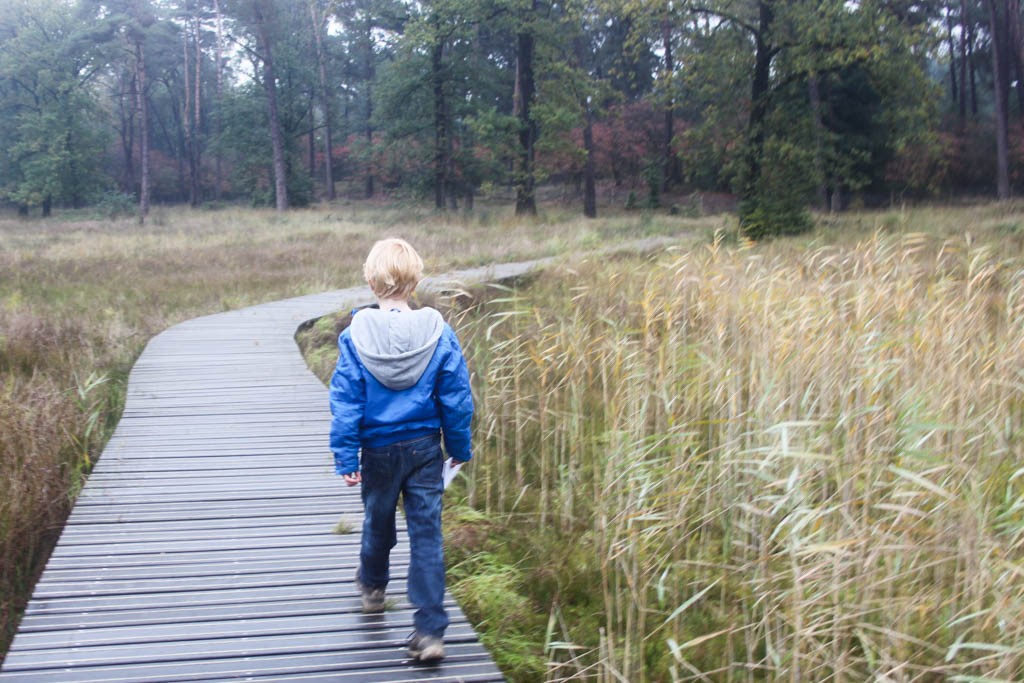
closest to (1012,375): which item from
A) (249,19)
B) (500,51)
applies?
(249,19)

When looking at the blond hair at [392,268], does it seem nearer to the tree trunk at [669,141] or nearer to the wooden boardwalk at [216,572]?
the wooden boardwalk at [216,572]

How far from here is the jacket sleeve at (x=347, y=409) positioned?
2.77 m

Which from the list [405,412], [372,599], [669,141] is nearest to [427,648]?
[372,599]

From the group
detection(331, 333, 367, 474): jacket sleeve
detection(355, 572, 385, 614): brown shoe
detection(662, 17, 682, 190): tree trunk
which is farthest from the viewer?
detection(662, 17, 682, 190): tree trunk

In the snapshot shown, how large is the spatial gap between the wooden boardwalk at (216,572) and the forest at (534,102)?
47.2 ft

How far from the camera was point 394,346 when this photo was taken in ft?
9.17

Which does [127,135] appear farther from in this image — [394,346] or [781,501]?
[781,501]

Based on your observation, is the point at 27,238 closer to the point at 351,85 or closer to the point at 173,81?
the point at 173,81

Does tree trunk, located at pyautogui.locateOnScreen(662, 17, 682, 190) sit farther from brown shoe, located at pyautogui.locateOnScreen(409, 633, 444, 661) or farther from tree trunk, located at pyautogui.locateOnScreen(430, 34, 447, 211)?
brown shoe, located at pyautogui.locateOnScreen(409, 633, 444, 661)

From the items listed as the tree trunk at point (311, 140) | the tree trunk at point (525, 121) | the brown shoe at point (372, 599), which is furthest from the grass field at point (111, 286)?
the tree trunk at point (311, 140)

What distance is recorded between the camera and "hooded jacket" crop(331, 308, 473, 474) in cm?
279

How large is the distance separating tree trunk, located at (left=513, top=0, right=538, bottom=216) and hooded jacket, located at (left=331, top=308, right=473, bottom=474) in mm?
24357

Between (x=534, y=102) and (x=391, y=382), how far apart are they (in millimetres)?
26245

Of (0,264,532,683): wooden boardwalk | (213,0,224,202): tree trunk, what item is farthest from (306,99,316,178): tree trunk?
(0,264,532,683): wooden boardwalk
